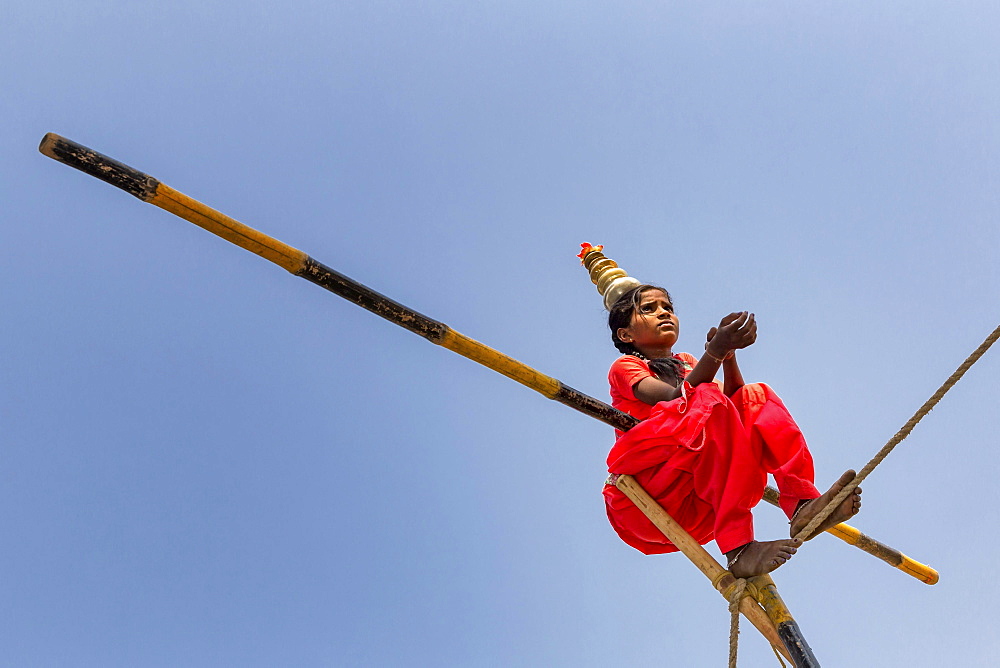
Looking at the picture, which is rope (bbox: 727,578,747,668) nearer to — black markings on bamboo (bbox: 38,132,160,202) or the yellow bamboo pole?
the yellow bamboo pole

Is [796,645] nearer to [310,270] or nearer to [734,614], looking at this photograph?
[734,614]

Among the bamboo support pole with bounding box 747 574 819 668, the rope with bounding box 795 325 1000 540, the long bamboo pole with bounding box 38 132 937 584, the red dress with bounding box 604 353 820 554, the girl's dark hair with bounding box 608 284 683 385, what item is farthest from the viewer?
the girl's dark hair with bounding box 608 284 683 385

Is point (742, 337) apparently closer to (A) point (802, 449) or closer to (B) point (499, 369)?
(A) point (802, 449)

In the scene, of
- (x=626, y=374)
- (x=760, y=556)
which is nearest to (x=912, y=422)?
(x=760, y=556)

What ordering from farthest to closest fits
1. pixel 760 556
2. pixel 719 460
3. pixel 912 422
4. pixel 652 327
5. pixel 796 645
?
pixel 652 327
pixel 719 460
pixel 760 556
pixel 796 645
pixel 912 422

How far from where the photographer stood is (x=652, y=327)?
577 cm

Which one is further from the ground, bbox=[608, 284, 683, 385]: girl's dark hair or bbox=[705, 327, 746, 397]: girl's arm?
bbox=[608, 284, 683, 385]: girl's dark hair

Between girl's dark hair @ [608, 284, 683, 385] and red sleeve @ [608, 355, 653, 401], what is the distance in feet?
0.29

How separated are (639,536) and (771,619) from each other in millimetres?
1056

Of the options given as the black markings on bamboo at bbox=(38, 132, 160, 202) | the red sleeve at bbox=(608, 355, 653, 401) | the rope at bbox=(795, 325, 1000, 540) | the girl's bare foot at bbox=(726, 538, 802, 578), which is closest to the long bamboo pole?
the black markings on bamboo at bbox=(38, 132, 160, 202)

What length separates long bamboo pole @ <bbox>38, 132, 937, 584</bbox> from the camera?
3.90 meters

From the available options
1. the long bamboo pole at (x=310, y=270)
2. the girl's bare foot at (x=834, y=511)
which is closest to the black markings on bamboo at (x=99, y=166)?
the long bamboo pole at (x=310, y=270)

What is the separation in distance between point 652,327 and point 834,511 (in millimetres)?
1880

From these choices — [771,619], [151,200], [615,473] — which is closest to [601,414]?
[615,473]
